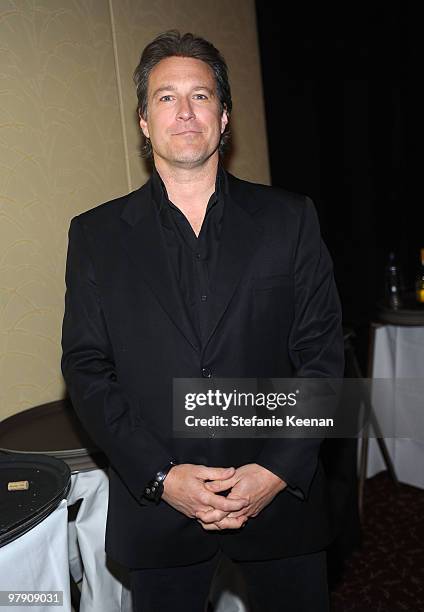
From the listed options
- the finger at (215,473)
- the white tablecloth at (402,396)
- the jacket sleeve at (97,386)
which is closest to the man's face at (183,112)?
the jacket sleeve at (97,386)

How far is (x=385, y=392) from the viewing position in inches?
134

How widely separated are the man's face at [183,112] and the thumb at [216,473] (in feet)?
2.30

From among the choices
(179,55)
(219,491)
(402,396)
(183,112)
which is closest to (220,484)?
(219,491)

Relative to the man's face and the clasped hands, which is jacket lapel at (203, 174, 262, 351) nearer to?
the man's face

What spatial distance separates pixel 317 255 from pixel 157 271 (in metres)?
0.38

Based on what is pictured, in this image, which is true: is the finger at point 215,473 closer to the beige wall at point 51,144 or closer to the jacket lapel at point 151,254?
the jacket lapel at point 151,254

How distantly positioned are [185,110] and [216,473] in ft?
2.72

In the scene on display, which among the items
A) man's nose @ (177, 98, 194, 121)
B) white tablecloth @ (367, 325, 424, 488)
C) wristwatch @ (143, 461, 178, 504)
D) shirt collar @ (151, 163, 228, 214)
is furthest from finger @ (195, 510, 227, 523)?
white tablecloth @ (367, 325, 424, 488)

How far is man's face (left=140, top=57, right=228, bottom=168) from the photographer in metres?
1.68

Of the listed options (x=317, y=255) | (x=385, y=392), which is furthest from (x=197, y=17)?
(x=385, y=392)

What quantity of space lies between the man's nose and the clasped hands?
0.79 meters

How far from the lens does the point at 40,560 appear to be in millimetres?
1650

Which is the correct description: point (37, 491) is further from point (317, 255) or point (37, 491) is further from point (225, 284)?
point (317, 255)

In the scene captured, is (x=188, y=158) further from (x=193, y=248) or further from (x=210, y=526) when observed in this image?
(x=210, y=526)
